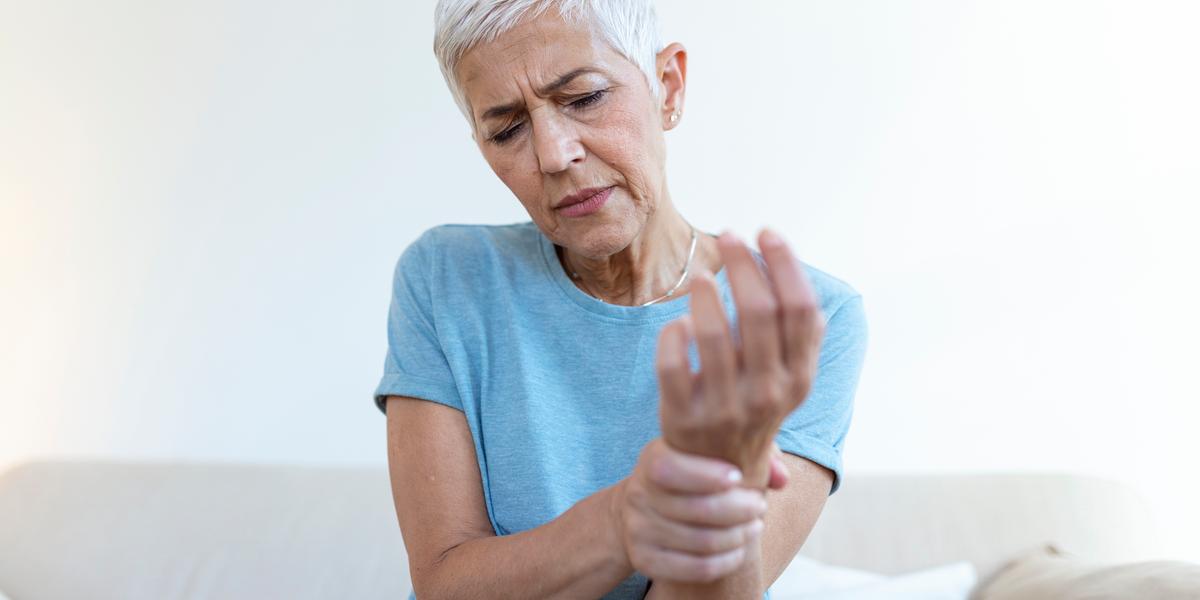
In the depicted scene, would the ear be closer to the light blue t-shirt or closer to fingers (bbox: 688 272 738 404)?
the light blue t-shirt

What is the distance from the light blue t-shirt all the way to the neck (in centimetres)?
4

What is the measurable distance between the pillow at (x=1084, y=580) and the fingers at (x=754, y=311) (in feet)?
2.58

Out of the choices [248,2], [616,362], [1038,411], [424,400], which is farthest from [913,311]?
[248,2]

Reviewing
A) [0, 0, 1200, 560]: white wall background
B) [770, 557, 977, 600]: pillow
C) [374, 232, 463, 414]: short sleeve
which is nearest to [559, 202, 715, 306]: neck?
[374, 232, 463, 414]: short sleeve

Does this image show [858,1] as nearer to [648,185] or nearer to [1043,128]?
→ [1043,128]

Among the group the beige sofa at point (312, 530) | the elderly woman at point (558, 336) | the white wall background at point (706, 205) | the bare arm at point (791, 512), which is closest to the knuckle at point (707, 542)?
the elderly woman at point (558, 336)

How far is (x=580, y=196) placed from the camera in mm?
1337

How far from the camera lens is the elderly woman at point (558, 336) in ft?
4.11

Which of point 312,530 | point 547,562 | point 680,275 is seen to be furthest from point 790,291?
point 312,530

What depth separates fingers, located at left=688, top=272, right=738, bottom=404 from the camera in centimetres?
83

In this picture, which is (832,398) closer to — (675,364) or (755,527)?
(755,527)

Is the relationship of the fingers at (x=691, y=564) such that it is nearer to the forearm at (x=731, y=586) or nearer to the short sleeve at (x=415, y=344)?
the forearm at (x=731, y=586)

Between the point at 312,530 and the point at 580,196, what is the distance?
3.81 ft

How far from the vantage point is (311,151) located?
8.63 feet
